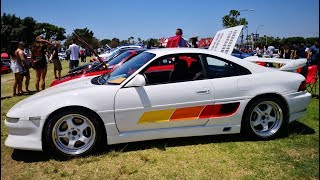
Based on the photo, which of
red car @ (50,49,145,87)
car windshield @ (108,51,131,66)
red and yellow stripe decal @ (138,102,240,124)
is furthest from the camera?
car windshield @ (108,51,131,66)

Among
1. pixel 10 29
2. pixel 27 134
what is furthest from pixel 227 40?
pixel 10 29

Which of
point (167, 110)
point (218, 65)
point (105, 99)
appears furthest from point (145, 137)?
point (218, 65)

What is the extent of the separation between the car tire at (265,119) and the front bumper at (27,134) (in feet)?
9.22

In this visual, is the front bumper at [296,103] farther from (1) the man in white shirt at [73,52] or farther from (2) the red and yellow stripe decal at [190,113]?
(1) the man in white shirt at [73,52]

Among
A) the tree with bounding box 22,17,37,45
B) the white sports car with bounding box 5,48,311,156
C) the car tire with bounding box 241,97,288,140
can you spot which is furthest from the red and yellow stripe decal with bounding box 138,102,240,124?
the tree with bounding box 22,17,37,45

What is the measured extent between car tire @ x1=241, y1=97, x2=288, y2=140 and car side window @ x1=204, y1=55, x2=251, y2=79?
498mm

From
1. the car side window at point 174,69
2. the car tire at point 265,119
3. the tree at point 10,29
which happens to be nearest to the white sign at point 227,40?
the car tire at point 265,119

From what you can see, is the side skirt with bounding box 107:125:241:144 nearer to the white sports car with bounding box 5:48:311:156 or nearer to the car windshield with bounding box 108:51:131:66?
the white sports car with bounding box 5:48:311:156

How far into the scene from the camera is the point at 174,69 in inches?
180

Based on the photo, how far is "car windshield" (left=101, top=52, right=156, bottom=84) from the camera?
4.43 meters

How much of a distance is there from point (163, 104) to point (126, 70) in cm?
84

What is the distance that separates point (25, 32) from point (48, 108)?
74.1 m

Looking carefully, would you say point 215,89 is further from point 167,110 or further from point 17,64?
point 17,64

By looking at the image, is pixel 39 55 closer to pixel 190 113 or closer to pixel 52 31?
pixel 190 113
